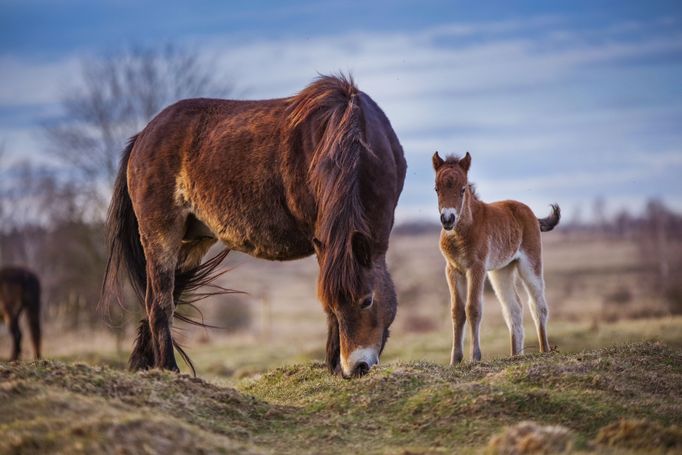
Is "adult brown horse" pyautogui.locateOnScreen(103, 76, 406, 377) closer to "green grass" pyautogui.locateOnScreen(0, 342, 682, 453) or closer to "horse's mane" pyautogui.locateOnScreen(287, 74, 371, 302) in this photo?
"horse's mane" pyautogui.locateOnScreen(287, 74, 371, 302)

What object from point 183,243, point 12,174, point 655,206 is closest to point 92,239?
point 12,174

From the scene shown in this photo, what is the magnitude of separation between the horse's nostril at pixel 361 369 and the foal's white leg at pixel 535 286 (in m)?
3.34

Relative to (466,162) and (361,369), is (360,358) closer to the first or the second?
(361,369)

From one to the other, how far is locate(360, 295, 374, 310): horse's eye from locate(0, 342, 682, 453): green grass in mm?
594

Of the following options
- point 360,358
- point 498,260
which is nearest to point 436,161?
point 498,260

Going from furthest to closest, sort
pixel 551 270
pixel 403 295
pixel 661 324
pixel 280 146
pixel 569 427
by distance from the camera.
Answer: pixel 551 270, pixel 403 295, pixel 661 324, pixel 280 146, pixel 569 427

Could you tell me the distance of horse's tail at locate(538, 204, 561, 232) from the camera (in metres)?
9.94

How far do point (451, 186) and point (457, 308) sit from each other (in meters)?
1.35

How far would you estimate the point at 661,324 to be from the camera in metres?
16.5

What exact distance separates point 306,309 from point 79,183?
16.3m

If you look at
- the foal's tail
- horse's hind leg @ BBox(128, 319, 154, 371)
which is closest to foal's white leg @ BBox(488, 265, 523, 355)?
A: the foal's tail

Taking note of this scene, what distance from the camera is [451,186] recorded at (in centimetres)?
812

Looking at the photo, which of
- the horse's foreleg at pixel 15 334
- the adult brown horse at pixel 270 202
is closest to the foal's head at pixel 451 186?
the adult brown horse at pixel 270 202

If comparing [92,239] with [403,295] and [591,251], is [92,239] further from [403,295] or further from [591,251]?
[591,251]
